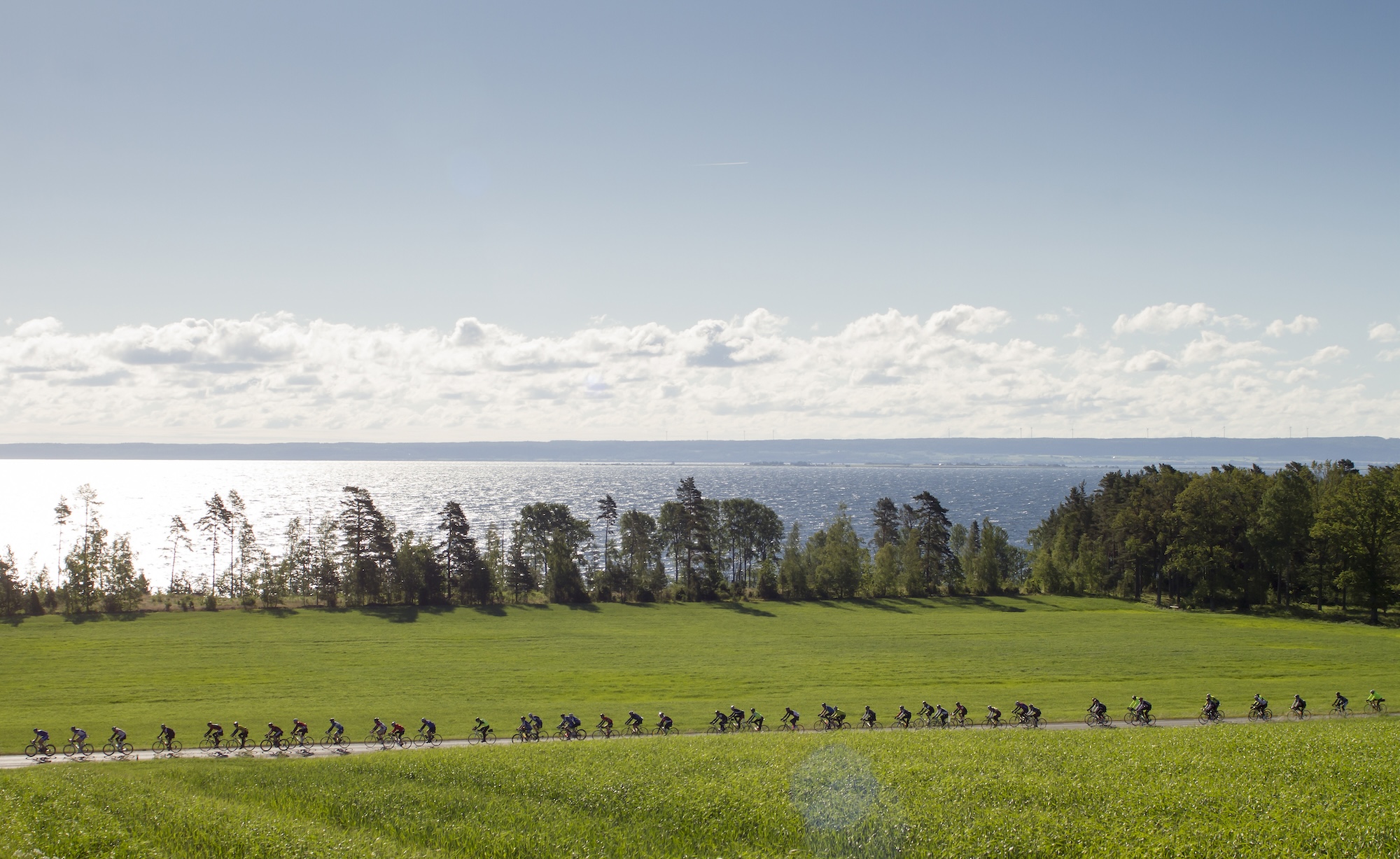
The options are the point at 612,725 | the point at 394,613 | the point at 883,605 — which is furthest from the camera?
the point at 883,605

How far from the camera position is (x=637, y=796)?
25.5 m

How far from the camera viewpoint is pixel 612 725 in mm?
40625

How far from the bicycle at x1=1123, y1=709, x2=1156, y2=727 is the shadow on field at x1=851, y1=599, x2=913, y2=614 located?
4966cm

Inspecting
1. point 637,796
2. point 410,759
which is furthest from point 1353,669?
point 410,759

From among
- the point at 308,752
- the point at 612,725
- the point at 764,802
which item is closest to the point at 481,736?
the point at 612,725

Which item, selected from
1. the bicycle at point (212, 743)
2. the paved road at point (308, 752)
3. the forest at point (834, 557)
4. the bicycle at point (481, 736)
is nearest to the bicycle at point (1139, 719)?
the paved road at point (308, 752)

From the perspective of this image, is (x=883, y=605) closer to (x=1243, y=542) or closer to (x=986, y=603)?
(x=986, y=603)

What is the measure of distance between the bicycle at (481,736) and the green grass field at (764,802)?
6.90 m

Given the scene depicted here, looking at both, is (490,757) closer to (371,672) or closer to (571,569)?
(371,672)

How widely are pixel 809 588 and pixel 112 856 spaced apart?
89.6 m

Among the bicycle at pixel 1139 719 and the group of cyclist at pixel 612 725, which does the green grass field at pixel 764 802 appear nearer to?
the group of cyclist at pixel 612 725

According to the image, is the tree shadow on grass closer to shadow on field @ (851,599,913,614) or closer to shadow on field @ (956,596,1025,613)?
shadow on field @ (851,599,913,614)

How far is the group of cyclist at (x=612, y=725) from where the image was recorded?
37375 millimetres

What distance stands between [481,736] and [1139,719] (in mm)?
34368
